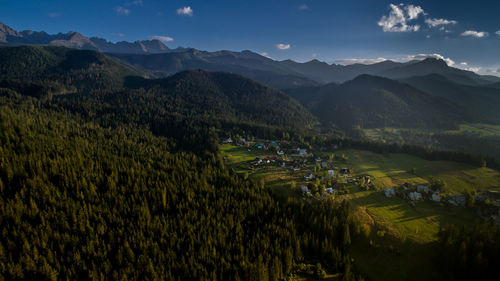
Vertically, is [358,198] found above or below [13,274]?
above

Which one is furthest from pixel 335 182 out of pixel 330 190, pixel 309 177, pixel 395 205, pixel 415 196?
pixel 415 196

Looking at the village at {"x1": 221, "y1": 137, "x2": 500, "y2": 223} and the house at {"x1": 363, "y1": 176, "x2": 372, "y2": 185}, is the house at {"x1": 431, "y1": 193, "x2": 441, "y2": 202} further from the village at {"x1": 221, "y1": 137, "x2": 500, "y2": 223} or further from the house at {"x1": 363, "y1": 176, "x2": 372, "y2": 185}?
the house at {"x1": 363, "y1": 176, "x2": 372, "y2": 185}

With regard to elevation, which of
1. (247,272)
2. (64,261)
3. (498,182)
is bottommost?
(64,261)

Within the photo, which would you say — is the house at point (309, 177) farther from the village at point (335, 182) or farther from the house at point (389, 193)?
the house at point (389, 193)

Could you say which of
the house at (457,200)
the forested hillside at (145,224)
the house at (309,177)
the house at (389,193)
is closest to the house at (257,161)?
the house at (309,177)

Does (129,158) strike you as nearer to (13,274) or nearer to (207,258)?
(13,274)

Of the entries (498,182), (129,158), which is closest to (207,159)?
(129,158)

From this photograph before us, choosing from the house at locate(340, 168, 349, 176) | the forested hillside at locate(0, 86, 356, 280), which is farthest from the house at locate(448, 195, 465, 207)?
the forested hillside at locate(0, 86, 356, 280)
